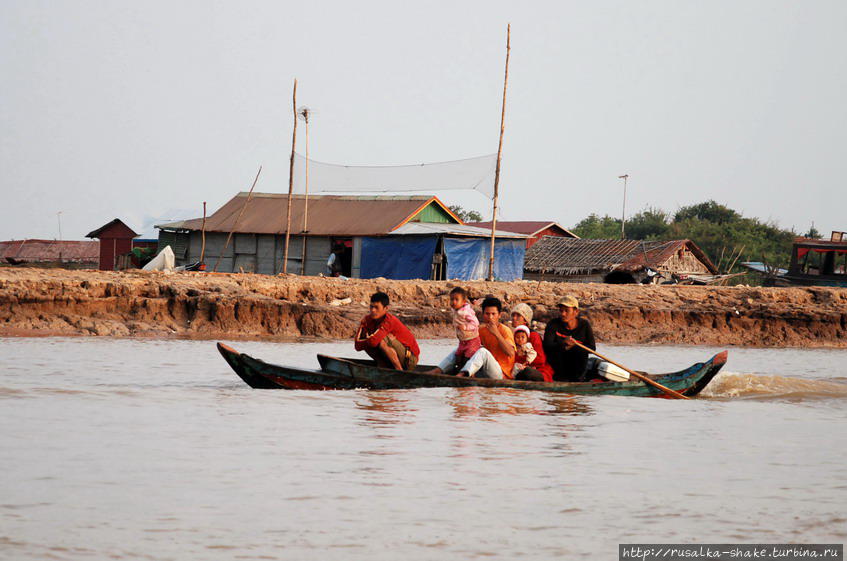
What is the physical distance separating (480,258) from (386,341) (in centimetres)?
1676

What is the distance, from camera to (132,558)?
160 inches

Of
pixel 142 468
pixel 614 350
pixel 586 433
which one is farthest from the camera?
pixel 614 350

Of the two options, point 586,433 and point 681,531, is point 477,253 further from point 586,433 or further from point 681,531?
point 681,531

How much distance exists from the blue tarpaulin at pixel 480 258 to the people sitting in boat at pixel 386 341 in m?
15.6

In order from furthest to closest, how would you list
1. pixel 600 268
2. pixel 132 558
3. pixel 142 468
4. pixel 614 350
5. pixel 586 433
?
pixel 600 268, pixel 614 350, pixel 586 433, pixel 142 468, pixel 132 558

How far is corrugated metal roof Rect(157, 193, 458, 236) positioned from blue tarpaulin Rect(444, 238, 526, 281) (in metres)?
2.17

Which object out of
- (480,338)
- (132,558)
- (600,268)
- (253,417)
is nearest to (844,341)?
(600,268)

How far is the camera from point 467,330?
9617 mm

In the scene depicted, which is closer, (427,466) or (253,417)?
(427,466)

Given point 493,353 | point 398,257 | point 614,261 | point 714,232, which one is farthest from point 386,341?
point 714,232

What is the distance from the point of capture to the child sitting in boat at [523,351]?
9.58 m

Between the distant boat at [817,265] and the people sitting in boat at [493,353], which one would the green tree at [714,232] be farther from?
the people sitting in boat at [493,353]

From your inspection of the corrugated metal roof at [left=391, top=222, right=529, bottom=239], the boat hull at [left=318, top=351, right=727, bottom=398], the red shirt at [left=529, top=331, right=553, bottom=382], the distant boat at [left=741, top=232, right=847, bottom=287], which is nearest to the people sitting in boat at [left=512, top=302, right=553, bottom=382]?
the red shirt at [left=529, top=331, right=553, bottom=382]

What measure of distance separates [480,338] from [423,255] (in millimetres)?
15990
